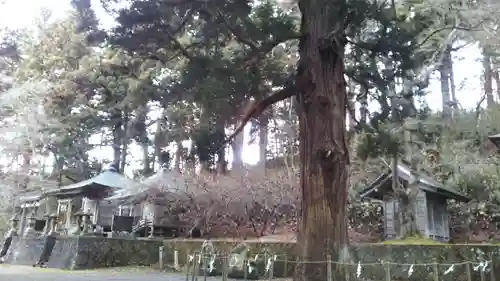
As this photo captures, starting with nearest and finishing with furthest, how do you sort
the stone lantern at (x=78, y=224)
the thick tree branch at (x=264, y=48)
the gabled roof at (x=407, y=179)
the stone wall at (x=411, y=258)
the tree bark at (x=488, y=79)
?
1. the thick tree branch at (x=264, y=48)
2. the stone wall at (x=411, y=258)
3. the gabled roof at (x=407, y=179)
4. the stone lantern at (x=78, y=224)
5. the tree bark at (x=488, y=79)

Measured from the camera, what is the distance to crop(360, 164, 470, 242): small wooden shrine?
1437cm

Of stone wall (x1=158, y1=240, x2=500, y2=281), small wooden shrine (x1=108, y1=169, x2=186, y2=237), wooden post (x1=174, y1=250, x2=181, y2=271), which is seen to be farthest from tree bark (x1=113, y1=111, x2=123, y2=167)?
stone wall (x1=158, y1=240, x2=500, y2=281)

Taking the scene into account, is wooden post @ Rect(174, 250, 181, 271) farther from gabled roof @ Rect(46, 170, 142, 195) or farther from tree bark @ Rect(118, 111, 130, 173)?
tree bark @ Rect(118, 111, 130, 173)

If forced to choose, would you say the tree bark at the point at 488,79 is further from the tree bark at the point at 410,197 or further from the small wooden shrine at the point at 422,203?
the tree bark at the point at 410,197

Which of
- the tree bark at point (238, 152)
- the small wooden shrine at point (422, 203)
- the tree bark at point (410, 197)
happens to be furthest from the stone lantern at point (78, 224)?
the tree bark at point (410, 197)

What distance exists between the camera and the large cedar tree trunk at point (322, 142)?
20.4 feet

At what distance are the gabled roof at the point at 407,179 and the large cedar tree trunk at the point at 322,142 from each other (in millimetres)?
8183

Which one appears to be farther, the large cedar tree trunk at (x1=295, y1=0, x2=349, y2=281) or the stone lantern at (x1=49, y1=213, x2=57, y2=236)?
the stone lantern at (x1=49, y1=213, x2=57, y2=236)

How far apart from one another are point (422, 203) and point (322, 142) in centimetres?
964

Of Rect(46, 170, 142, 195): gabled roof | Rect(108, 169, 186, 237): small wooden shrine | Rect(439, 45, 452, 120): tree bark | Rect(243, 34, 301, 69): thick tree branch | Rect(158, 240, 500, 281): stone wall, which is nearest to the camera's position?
Rect(243, 34, 301, 69): thick tree branch

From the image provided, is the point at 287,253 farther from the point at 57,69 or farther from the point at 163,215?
the point at 57,69

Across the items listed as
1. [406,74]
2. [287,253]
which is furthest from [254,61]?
[287,253]

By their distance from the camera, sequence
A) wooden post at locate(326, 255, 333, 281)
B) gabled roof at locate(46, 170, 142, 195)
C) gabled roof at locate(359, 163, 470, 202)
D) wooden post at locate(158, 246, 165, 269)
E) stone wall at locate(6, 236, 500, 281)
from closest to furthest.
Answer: wooden post at locate(326, 255, 333, 281) < stone wall at locate(6, 236, 500, 281) < wooden post at locate(158, 246, 165, 269) < gabled roof at locate(359, 163, 470, 202) < gabled roof at locate(46, 170, 142, 195)

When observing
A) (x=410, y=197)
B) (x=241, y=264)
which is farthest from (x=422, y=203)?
(x=241, y=264)
